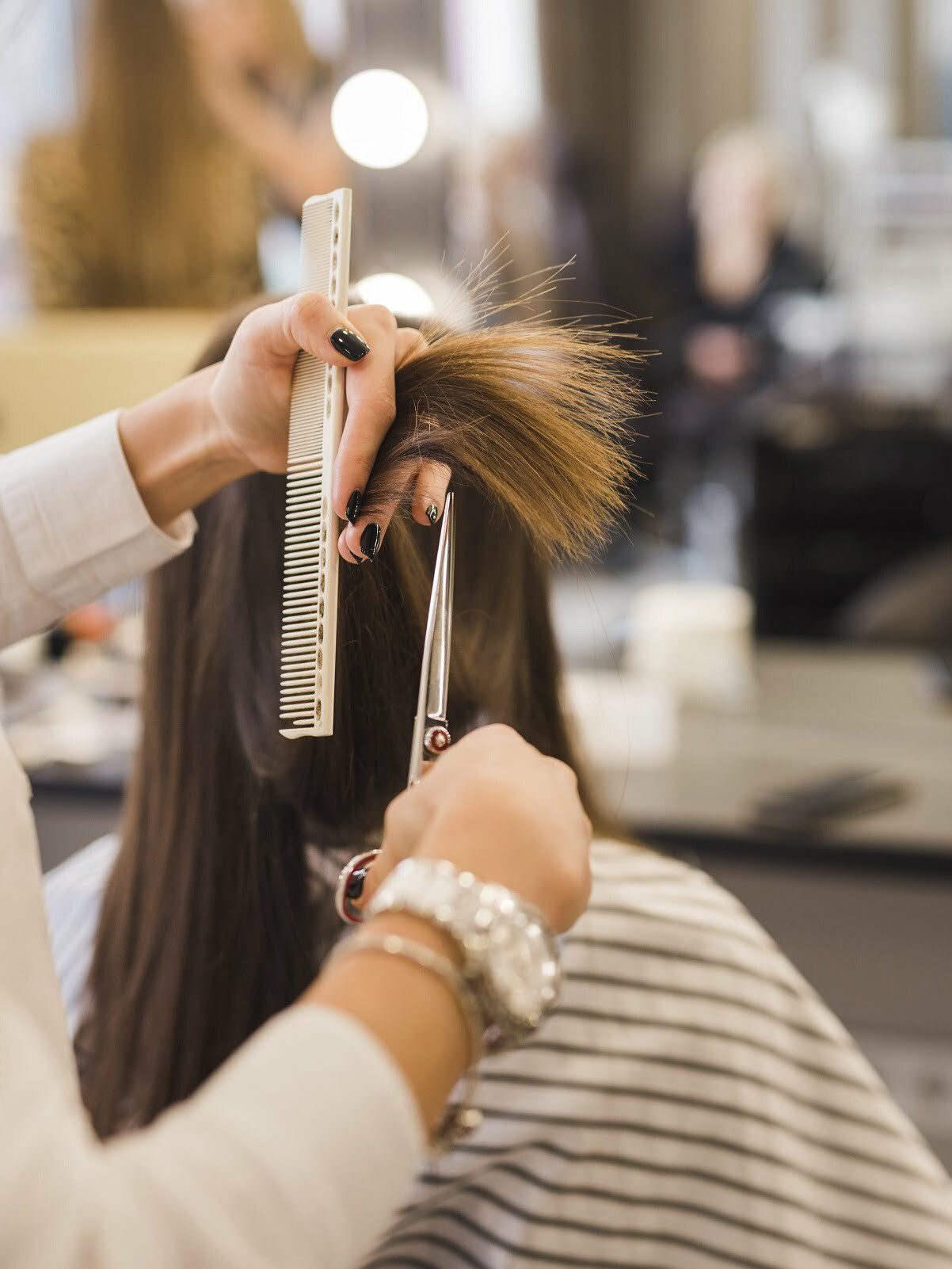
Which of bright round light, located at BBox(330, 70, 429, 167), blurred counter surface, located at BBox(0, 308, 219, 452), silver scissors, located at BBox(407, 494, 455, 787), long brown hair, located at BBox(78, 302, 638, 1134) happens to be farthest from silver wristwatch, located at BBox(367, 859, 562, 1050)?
bright round light, located at BBox(330, 70, 429, 167)

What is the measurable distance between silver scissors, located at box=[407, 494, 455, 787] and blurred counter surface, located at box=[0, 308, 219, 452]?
553 mm

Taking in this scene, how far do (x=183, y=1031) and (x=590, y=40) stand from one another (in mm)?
2263

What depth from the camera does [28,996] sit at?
1.24 feet

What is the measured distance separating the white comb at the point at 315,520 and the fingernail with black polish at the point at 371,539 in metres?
0.01

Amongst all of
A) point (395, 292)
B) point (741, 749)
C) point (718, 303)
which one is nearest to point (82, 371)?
point (395, 292)

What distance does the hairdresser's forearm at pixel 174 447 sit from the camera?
24.0 inches

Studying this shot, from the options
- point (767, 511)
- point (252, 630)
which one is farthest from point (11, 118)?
point (252, 630)

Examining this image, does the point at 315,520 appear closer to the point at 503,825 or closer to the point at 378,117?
the point at 503,825

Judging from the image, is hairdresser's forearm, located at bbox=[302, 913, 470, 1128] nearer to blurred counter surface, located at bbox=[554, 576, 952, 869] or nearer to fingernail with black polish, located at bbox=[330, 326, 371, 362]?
fingernail with black polish, located at bbox=[330, 326, 371, 362]

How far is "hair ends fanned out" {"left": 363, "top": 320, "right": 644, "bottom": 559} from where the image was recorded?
48cm

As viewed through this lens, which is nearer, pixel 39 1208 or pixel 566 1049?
pixel 39 1208

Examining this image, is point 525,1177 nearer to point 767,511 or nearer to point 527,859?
point 527,859

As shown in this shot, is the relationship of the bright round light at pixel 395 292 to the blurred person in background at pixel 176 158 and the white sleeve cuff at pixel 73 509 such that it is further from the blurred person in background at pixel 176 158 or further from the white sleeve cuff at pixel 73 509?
the white sleeve cuff at pixel 73 509

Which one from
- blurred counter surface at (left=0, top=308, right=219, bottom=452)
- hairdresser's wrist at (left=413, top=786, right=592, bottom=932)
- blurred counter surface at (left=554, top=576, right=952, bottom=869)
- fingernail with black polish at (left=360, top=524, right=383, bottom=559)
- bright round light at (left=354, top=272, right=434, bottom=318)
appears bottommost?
blurred counter surface at (left=554, top=576, right=952, bottom=869)
